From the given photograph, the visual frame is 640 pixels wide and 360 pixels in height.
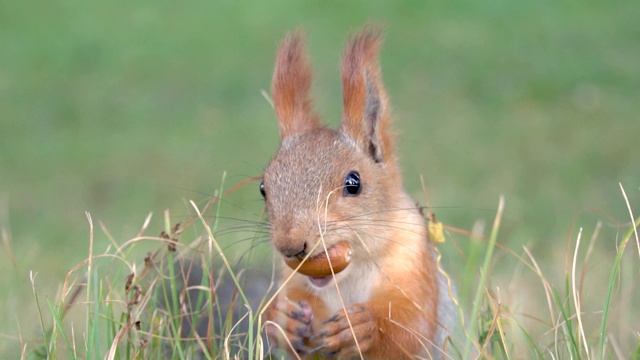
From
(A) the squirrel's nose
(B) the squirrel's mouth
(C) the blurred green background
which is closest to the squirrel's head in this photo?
(A) the squirrel's nose

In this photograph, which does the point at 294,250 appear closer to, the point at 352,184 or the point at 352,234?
the point at 352,234

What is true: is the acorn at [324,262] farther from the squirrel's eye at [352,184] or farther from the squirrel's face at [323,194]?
the squirrel's eye at [352,184]

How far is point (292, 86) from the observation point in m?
3.14

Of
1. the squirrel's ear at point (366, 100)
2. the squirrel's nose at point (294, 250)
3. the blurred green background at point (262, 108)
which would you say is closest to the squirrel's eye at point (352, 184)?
the squirrel's ear at point (366, 100)

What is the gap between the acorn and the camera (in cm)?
263

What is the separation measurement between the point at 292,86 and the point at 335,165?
0.39 meters

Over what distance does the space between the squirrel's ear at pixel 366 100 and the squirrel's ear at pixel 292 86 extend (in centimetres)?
17

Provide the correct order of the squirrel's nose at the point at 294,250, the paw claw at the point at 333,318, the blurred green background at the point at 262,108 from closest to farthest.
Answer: the squirrel's nose at the point at 294,250 < the paw claw at the point at 333,318 < the blurred green background at the point at 262,108

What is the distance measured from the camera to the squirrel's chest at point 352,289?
9.23 ft

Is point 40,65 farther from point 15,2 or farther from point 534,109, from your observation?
point 534,109

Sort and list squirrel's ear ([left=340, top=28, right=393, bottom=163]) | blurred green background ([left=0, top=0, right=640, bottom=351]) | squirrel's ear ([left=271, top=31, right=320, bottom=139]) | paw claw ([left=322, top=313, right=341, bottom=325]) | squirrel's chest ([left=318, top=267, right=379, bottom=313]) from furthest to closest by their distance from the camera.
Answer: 1. blurred green background ([left=0, top=0, right=640, bottom=351])
2. squirrel's ear ([left=271, top=31, right=320, bottom=139])
3. squirrel's ear ([left=340, top=28, right=393, bottom=163])
4. squirrel's chest ([left=318, top=267, right=379, bottom=313])
5. paw claw ([left=322, top=313, right=341, bottom=325])

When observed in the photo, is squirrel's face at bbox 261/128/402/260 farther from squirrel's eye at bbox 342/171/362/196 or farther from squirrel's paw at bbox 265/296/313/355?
squirrel's paw at bbox 265/296/313/355

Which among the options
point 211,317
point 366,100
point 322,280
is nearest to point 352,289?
point 322,280

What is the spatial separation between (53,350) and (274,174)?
71 centimetres
